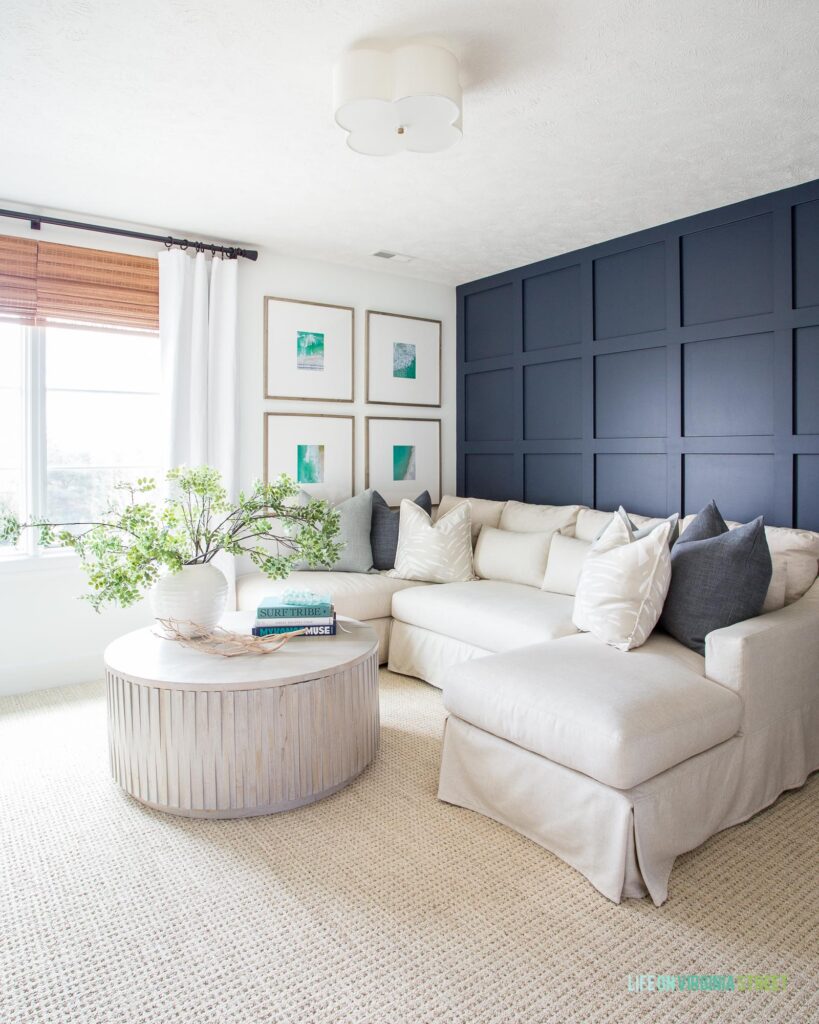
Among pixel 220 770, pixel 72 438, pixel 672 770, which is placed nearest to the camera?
pixel 672 770

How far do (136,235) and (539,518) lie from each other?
2.76 m

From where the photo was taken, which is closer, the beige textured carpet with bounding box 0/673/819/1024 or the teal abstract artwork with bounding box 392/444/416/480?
the beige textured carpet with bounding box 0/673/819/1024

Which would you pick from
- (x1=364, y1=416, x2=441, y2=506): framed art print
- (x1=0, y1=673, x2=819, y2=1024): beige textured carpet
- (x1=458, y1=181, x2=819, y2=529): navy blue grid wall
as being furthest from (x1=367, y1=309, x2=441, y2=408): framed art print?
(x1=0, y1=673, x2=819, y2=1024): beige textured carpet

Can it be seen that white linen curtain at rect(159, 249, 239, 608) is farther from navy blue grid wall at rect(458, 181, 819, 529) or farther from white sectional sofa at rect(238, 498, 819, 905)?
white sectional sofa at rect(238, 498, 819, 905)

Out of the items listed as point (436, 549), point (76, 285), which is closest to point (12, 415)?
point (76, 285)

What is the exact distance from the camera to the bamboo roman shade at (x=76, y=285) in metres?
3.54

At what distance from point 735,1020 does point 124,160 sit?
11.6 ft

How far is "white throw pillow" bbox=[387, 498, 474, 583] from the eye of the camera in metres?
4.02

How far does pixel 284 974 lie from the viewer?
1618mm

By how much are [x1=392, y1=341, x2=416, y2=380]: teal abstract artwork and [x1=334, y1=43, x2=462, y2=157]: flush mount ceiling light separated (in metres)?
2.56

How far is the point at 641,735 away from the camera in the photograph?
192 cm

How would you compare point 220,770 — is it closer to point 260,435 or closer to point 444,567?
point 444,567

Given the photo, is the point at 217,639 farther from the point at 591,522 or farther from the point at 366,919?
the point at 591,522

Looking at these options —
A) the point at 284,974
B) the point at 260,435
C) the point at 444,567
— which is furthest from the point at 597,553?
the point at 260,435
